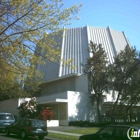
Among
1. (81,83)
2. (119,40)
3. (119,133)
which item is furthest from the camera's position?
(119,40)

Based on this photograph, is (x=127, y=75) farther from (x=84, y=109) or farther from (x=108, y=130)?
(x=108, y=130)

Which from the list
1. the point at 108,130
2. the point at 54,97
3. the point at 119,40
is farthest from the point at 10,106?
the point at 108,130

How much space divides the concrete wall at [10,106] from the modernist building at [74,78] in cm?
447

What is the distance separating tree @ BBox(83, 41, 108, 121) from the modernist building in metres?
1.64

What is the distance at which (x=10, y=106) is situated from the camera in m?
39.8

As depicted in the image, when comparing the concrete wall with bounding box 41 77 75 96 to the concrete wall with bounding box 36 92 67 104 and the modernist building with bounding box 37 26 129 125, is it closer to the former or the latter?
the modernist building with bounding box 37 26 129 125

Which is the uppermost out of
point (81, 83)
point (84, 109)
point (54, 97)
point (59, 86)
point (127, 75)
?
point (127, 75)

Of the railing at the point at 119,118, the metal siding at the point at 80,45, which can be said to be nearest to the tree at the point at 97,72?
the railing at the point at 119,118

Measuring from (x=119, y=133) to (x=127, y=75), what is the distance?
24.6 m

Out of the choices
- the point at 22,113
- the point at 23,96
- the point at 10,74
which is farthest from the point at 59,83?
the point at 10,74

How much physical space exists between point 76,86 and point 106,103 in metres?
5.53

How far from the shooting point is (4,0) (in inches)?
460

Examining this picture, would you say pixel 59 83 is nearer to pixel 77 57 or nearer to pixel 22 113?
pixel 77 57

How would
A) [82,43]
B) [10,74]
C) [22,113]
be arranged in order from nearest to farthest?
[10,74] < [22,113] < [82,43]
